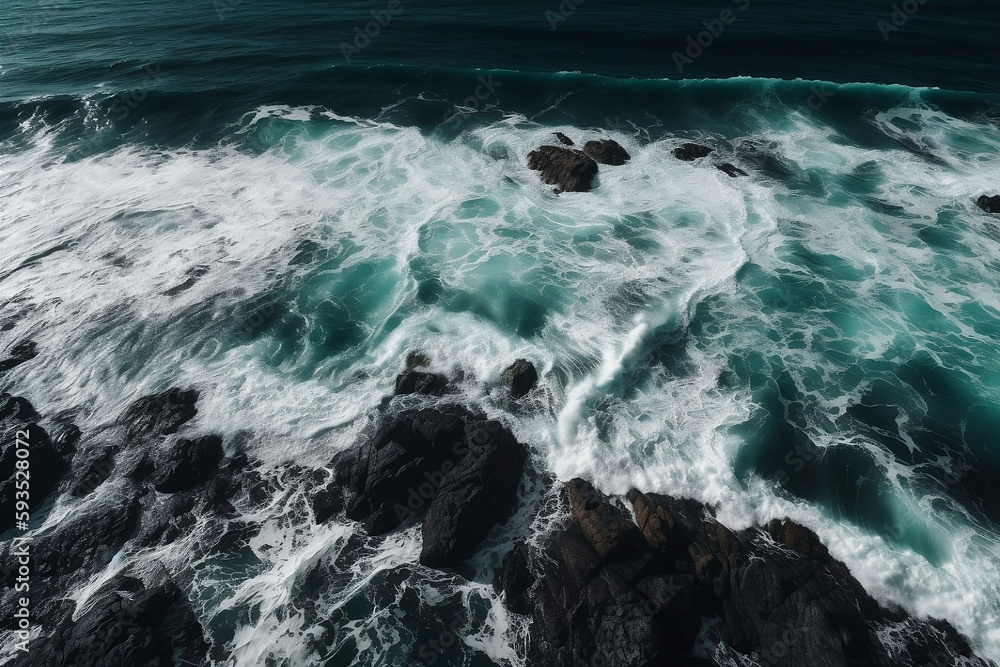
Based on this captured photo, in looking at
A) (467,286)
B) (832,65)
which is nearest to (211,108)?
(467,286)

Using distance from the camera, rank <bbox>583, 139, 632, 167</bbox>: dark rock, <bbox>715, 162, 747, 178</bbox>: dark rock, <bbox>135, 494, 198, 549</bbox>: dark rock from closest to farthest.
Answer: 1. <bbox>135, 494, 198, 549</bbox>: dark rock
2. <bbox>715, 162, 747, 178</bbox>: dark rock
3. <bbox>583, 139, 632, 167</bbox>: dark rock

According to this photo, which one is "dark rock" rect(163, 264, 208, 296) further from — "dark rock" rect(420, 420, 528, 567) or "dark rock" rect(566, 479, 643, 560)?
"dark rock" rect(566, 479, 643, 560)

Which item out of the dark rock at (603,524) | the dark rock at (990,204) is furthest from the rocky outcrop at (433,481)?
the dark rock at (990,204)

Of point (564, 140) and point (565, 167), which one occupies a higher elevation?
point (564, 140)

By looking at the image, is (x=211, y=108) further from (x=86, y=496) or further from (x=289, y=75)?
(x=86, y=496)

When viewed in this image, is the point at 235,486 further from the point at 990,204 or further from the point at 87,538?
the point at 990,204

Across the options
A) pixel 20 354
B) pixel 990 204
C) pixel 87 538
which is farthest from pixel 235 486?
pixel 990 204

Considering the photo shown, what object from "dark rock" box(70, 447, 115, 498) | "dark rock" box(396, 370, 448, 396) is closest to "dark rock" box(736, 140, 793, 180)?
"dark rock" box(396, 370, 448, 396)
